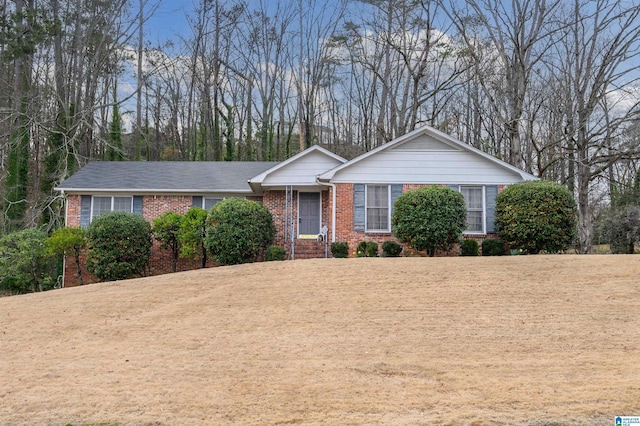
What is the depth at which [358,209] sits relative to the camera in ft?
55.8

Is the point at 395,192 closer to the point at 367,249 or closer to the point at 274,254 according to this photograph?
the point at 367,249

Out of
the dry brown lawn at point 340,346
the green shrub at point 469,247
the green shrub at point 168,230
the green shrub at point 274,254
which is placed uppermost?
the green shrub at point 168,230

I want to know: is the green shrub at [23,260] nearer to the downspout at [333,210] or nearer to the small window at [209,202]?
the small window at [209,202]

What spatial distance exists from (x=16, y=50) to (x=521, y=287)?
78.0 ft

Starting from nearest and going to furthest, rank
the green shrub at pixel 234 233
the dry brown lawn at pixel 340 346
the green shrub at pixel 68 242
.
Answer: the dry brown lawn at pixel 340 346 → the green shrub at pixel 234 233 → the green shrub at pixel 68 242

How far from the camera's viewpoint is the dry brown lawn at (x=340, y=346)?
5.91m

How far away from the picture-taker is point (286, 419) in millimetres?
5625

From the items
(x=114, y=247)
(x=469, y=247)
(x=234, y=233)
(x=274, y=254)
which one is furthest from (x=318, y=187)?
(x=114, y=247)

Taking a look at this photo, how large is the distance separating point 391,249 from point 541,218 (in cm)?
442

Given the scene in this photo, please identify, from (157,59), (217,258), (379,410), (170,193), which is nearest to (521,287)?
(379,410)

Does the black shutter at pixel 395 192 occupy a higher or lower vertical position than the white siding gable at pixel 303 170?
lower

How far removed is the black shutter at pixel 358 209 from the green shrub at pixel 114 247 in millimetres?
6921

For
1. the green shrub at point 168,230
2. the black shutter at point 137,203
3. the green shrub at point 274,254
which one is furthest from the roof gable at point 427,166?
the black shutter at point 137,203

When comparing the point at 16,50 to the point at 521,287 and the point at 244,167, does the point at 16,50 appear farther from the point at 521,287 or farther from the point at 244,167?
the point at 521,287
